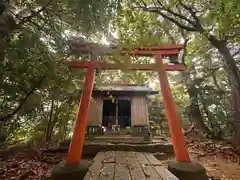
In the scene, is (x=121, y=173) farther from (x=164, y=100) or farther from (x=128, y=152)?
(x=164, y=100)

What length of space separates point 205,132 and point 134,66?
680cm

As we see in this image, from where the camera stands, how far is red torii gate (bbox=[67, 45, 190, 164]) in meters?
3.92

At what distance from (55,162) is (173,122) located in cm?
407

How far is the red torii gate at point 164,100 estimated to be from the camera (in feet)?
12.8

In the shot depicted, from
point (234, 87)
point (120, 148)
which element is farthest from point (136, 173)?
point (234, 87)

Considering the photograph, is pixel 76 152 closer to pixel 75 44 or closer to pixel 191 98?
pixel 75 44

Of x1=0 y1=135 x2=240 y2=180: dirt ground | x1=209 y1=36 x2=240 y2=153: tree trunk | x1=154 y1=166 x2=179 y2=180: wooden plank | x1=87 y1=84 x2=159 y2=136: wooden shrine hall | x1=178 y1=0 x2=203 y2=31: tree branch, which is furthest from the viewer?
x1=87 y1=84 x2=159 y2=136: wooden shrine hall

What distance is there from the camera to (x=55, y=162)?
16.5 ft

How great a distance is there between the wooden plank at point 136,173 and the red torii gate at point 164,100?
54.9 inches

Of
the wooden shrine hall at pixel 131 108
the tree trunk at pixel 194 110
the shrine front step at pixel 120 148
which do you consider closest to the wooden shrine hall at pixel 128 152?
the shrine front step at pixel 120 148

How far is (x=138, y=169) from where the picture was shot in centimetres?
311

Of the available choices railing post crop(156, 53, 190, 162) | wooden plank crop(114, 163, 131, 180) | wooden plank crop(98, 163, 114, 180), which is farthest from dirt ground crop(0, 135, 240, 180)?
wooden plank crop(114, 163, 131, 180)

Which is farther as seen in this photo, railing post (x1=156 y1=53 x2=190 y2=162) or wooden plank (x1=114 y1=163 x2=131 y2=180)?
railing post (x1=156 y1=53 x2=190 y2=162)

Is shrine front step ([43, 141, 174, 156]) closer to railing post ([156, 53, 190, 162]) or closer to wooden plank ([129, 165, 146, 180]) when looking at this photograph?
railing post ([156, 53, 190, 162])
